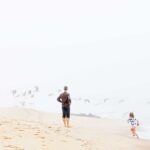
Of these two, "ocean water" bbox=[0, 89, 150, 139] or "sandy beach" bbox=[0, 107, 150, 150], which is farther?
"ocean water" bbox=[0, 89, 150, 139]

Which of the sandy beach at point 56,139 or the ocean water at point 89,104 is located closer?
the sandy beach at point 56,139

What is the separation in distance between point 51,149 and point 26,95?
1238 inches

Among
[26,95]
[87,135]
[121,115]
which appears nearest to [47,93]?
[26,95]

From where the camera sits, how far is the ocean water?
39719 millimetres

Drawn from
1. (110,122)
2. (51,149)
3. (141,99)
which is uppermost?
(141,99)

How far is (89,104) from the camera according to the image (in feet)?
145

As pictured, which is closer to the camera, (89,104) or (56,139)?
(56,139)

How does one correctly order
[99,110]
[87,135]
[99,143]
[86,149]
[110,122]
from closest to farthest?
[86,149], [99,143], [87,135], [110,122], [99,110]

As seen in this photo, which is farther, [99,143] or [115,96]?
[115,96]

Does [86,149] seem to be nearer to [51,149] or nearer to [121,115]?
[51,149]

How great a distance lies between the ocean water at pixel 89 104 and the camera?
130ft

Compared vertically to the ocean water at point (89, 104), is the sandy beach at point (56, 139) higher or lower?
lower

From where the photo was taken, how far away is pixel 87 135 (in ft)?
65.0

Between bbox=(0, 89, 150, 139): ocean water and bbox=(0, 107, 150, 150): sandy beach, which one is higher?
bbox=(0, 89, 150, 139): ocean water
